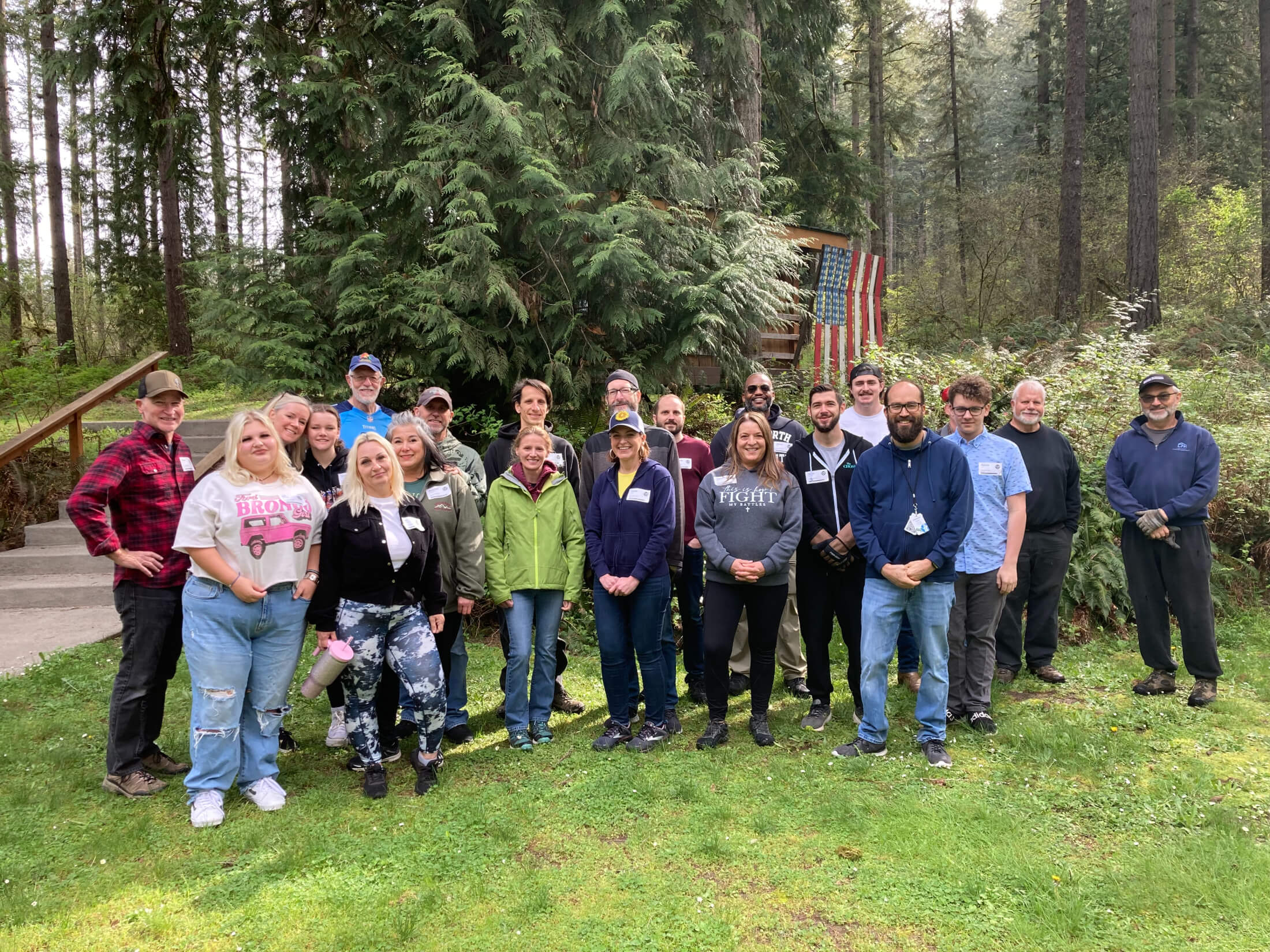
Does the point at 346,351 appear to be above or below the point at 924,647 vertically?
above

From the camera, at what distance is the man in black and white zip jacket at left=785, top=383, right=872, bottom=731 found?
16.2 feet

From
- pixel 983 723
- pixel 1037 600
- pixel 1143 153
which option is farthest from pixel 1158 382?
pixel 1143 153

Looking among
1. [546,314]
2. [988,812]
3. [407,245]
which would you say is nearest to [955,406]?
[988,812]

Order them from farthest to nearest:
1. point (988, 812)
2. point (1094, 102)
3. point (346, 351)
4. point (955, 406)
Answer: point (1094, 102)
point (346, 351)
point (955, 406)
point (988, 812)

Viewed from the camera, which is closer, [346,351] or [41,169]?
[346,351]

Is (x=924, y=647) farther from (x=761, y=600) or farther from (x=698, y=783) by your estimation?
(x=698, y=783)

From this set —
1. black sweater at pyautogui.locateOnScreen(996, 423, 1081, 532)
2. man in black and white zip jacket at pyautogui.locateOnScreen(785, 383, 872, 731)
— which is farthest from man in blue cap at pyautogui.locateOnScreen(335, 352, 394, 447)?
black sweater at pyautogui.locateOnScreen(996, 423, 1081, 532)

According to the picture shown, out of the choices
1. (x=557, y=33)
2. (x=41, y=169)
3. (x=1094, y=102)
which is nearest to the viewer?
(x=557, y=33)

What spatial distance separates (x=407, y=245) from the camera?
294 inches

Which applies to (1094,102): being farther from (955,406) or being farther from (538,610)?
(538,610)

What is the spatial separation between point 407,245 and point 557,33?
253 centimetres

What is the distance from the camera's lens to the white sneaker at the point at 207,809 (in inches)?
152

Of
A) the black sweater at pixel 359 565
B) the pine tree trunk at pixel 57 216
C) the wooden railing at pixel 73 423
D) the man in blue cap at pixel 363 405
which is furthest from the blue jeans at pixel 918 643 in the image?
the pine tree trunk at pixel 57 216

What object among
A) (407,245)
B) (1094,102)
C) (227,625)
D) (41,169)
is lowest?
(227,625)
